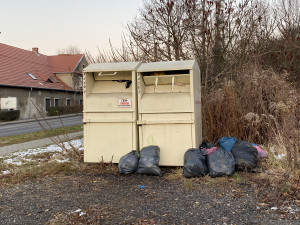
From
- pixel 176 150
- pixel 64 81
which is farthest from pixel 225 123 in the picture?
pixel 64 81

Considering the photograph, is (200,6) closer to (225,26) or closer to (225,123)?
(225,26)

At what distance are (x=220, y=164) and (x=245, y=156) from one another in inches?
19.7

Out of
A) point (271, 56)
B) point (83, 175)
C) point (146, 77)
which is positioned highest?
point (271, 56)

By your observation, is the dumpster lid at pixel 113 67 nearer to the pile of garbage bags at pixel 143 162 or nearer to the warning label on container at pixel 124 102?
the warning label on container at pixel 124 102

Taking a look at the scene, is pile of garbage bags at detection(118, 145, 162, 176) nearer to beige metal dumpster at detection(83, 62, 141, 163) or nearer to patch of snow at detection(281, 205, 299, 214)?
beige metal dumpster at detection(83, 62, 141, 163)

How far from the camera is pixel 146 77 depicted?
209 inches

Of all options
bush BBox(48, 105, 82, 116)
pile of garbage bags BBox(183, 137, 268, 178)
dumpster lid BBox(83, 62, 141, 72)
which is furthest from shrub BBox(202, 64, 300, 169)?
bush BBox(48, 105, 82, 116)

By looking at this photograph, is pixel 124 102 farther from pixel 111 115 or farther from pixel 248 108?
pixel 248 108

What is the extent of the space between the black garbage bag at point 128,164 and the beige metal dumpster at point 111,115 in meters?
0.33

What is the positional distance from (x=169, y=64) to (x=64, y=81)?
107ft

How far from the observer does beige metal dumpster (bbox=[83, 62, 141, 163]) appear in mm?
5191

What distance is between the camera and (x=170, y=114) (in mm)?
5027

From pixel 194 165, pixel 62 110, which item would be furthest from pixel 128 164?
pixel 62 110

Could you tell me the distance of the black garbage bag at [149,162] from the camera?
4.66 meters
